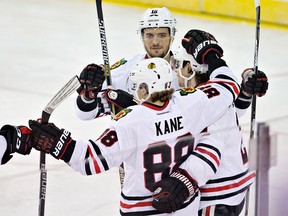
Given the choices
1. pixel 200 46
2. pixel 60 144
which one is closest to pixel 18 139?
pixel 60 144

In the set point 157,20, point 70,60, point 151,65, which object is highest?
point 70,60

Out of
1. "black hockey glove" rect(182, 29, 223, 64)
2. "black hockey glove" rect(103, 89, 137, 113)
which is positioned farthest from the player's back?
"black hockey glove" rect(103, 89, 137, 113)

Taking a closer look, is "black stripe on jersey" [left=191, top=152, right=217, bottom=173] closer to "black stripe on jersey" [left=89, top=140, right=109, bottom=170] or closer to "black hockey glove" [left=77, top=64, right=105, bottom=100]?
"black stripe on jersey" [left=89, top=140, right=109, bottom=170]

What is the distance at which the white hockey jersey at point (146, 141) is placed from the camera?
2.66 metres

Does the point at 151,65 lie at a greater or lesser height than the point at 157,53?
lesser

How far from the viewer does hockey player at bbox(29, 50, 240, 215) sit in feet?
8.81

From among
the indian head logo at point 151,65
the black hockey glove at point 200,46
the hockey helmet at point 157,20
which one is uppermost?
the hockey helmet at point 157,20

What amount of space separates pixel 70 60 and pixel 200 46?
123 inches

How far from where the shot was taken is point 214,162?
3.06 meters

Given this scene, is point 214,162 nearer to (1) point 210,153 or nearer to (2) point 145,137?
(1) point 210,153

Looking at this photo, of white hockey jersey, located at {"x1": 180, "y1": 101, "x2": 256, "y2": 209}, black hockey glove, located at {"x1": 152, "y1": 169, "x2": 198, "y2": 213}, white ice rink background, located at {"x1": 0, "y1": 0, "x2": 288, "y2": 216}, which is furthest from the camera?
white ice rink background, located at {"x1": 0, "y1": 0, "x2": 288, "y2": 216}

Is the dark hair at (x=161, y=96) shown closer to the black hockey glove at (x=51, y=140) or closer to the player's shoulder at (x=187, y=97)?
the player's shoulder at (x=187, y=97)

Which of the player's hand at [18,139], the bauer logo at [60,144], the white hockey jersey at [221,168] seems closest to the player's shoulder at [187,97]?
the white hockey jersey at [221,168]

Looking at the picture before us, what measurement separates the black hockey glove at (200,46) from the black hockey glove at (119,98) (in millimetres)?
298
